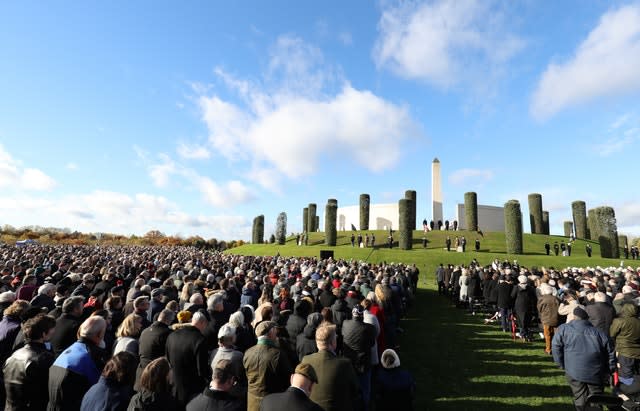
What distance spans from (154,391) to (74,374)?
129 centimetres

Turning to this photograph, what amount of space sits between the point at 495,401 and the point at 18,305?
795 cm

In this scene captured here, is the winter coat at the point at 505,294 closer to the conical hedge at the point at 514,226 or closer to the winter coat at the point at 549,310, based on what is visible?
the winter coat at the point at 549,310

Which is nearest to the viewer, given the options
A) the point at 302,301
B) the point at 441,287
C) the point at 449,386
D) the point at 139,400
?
the point at 139,400

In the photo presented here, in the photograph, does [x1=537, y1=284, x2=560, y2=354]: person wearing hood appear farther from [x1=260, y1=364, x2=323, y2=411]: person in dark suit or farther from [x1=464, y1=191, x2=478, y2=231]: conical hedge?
[x1=464, y1=191, x2=478, y2=231]: conical hedge

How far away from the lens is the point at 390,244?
117ft

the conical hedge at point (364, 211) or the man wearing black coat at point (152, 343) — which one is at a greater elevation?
the conical hedge at point (364, 211)

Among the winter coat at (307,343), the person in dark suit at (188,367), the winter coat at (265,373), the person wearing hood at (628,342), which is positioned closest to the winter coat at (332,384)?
the winter coat at (265,373)

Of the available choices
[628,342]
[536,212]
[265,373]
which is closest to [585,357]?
[628,342]

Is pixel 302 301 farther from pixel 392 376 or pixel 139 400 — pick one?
pixel 139 400

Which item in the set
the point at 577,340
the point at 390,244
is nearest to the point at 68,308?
the point at 577,340

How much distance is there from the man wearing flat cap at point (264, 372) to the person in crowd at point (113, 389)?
1254mm

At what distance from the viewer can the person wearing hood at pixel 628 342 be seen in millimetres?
5805

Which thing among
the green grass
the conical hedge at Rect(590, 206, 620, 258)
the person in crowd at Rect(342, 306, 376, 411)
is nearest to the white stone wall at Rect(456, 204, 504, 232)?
the conical hedge at Rect(590, 206, 620, 258)

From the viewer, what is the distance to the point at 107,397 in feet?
9.39
